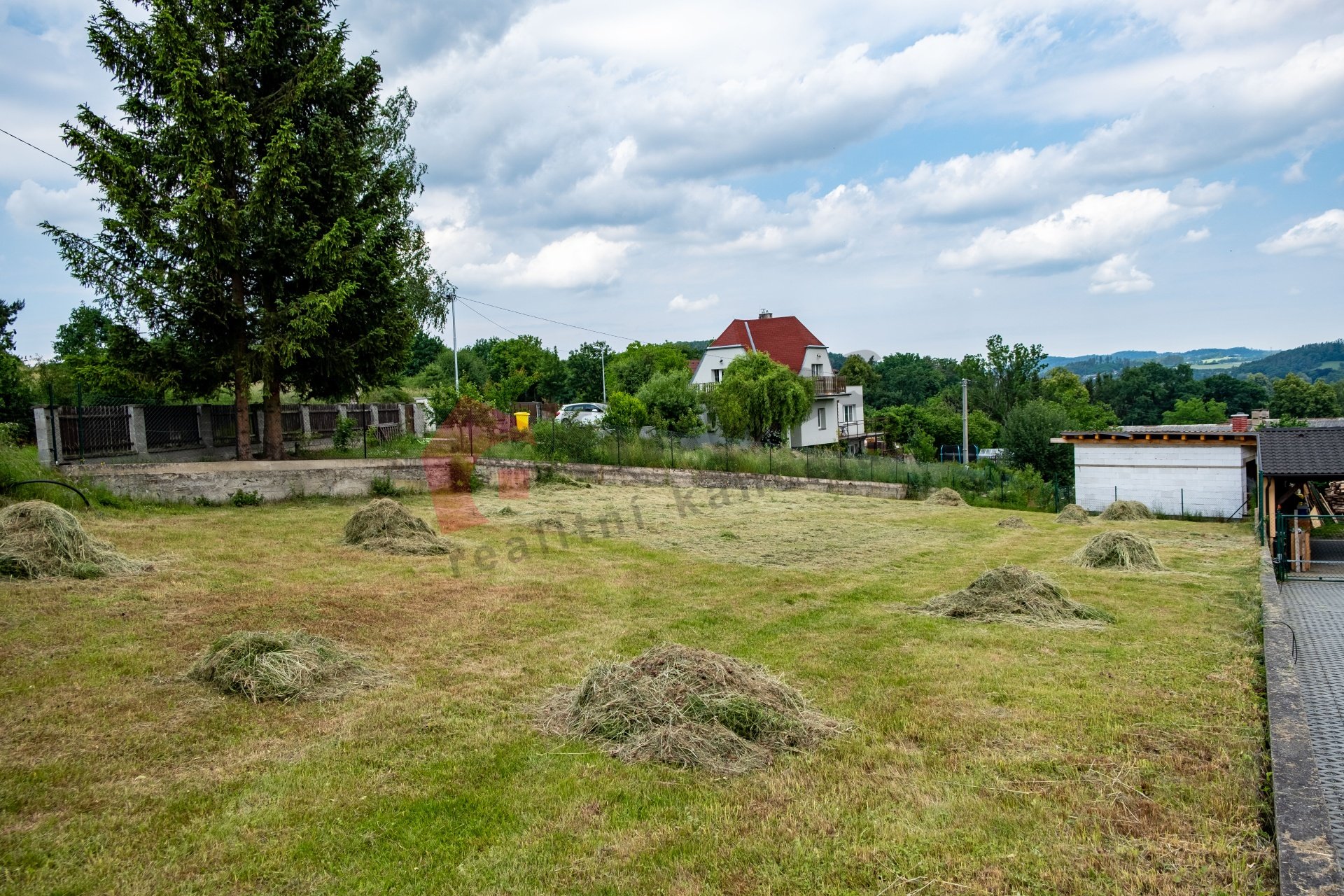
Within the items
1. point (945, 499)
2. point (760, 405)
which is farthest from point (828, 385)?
point (945, 499)

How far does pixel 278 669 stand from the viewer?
5.88 metres

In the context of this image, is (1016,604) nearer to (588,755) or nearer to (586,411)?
(588,755)

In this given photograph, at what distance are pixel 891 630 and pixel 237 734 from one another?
233 inches

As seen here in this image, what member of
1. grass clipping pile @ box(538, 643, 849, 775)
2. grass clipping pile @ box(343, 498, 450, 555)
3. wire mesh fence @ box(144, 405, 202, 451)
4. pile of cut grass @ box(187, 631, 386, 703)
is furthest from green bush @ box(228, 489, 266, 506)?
grass clipping pile @ box(538, 643, 849, 775)

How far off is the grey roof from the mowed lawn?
20.2 feet

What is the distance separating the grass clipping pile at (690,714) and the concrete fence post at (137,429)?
618 inches

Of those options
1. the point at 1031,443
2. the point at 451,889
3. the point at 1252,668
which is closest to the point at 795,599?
the point at 1252,668

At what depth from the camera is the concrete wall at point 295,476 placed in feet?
50.4

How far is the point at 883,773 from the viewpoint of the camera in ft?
15.6

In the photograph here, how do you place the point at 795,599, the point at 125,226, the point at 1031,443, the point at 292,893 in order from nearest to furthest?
the point at 292,893
the point at 795,599
the point at 125,226
the point at 1031,443

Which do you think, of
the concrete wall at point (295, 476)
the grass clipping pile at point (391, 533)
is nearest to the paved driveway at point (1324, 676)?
the grass clipping pile at point (391, 533)

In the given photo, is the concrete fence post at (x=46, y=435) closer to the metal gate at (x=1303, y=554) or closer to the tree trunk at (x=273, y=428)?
the tree trunk at (x=273, y=428)

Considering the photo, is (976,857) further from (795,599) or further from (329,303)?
(329,303)

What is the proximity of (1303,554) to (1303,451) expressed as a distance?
Answer: 81.8 inches
